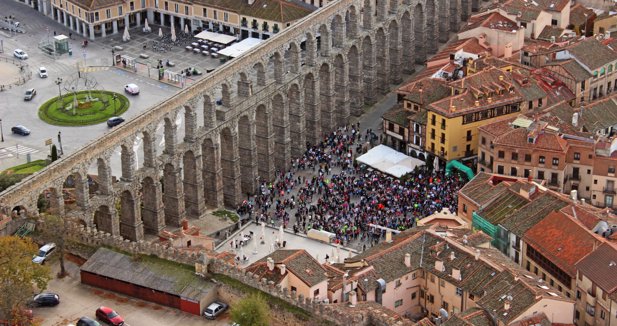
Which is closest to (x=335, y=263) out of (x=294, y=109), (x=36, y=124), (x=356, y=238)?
(x=356, y=238)

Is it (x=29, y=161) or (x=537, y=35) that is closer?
(x=29, y=161)

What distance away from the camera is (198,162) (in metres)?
156

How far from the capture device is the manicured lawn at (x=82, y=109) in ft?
629

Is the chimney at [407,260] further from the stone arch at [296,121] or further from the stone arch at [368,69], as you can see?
the stone arch at [368,69]

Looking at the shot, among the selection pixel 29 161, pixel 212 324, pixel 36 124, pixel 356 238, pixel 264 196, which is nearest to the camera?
pixel 212 324

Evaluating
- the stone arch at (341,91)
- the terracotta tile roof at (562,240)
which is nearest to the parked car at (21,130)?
the stone arch at (341,91)

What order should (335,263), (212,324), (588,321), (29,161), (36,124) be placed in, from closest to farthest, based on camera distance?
(212,324), (588,321), (335,263), (29,161), (36,124)

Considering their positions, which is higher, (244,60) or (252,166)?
(244,60)

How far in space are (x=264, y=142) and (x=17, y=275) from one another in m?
62.2

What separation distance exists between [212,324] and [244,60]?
53.6 meters

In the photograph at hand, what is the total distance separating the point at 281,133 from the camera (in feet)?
567

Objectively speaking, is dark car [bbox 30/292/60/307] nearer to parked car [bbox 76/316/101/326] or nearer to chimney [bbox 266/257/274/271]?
parked car [bbox 76/316/101/326]

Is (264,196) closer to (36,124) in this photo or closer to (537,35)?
(36,124)

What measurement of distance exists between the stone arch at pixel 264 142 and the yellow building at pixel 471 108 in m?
21.8
